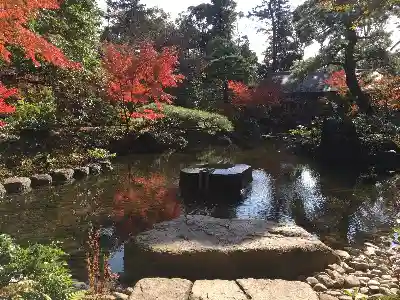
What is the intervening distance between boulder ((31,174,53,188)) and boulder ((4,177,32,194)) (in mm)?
261

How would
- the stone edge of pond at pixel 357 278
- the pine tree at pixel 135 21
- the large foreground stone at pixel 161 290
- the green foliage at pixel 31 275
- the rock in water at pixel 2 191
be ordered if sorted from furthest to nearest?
the pine tree at pixel 135 21 < the rock in water at pixel 2 191 < the stone edge of pond at pixel 357 278 < the large foreground stone at pixel 161 290 < the green foliage at pixel 31 275

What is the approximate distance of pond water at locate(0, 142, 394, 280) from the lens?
7047 millimetres

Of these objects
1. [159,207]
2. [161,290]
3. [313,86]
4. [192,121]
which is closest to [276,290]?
[161,290]

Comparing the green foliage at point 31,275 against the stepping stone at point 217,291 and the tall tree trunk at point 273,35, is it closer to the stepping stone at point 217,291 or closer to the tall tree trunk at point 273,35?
the stepping stone at point 217,291

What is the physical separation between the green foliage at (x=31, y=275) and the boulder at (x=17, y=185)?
22.9ft

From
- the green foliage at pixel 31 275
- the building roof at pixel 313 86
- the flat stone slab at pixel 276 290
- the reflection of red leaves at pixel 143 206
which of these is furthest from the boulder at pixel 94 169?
the building roof at pixel 313 86

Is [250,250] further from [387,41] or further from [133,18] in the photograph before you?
[133,18]

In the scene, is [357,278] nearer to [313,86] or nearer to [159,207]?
[159,207]

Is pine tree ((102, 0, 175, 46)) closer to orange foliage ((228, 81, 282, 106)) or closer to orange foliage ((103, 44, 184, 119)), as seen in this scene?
orange foliage ((228, 81, 282, 106))

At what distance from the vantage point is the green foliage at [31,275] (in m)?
2.83

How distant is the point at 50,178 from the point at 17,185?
1.10 meters

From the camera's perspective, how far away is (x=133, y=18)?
137 ft

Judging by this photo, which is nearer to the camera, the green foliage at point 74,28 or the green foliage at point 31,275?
the green foliage at point 31,275

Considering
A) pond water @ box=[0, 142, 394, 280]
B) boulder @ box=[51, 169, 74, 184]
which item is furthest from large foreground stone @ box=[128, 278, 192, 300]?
boulder @ box=[51, 169, 74, 184]
